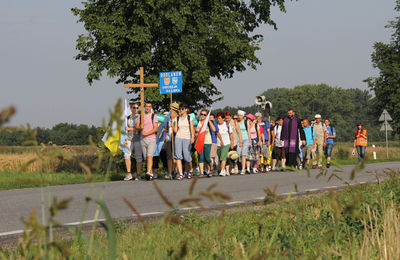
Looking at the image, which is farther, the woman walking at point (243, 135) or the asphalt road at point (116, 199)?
the woman walking at point (243, 135)

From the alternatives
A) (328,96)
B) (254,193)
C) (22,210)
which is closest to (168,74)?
(254,193)

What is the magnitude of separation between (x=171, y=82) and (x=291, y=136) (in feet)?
17.0

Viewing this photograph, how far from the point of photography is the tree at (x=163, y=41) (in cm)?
3006

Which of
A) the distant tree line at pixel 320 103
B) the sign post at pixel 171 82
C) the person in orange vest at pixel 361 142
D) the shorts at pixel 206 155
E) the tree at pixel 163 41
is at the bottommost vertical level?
the shorts at pixel 206 155

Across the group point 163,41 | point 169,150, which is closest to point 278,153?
point 169,150

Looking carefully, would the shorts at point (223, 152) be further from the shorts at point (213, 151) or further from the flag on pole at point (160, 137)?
the flag on pole at point (160, 137)

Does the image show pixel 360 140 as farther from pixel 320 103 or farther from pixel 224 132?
pixel 320 103

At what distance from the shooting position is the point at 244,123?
1998 cm

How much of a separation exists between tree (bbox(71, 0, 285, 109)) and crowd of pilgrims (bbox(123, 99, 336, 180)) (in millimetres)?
8150

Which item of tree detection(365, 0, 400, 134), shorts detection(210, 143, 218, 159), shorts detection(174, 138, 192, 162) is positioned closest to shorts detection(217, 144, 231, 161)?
shorts detection(210, 143, 218, 159)

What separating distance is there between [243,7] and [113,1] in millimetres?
7633

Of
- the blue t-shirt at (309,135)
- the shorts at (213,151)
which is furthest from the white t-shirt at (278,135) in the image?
the shorts at (213,151)

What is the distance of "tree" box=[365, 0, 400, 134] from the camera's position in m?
57.8

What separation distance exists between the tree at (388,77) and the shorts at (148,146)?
147 ft
